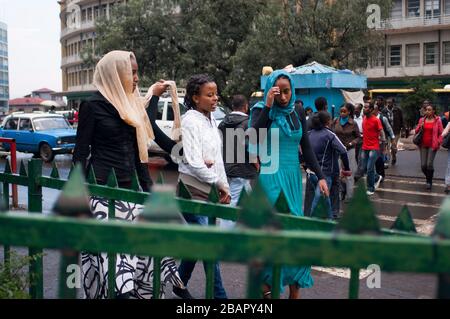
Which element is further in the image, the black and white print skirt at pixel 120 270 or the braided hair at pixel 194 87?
the braided hair at pixel 194 87

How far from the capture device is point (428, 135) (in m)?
11.5

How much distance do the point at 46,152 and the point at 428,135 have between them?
12.0 meters

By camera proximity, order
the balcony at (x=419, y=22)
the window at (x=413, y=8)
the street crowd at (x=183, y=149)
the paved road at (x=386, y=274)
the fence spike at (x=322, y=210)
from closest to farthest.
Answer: the fence spike at (x=322, y=210) < the street crowd at (x=183, y=149) < the paved road at (x=386, y=274) < the balcony at (x=419, y=22) < the window at (x=413, y=8)

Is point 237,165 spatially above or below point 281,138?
below

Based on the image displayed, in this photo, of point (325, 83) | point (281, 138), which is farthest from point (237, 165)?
point (325, 83)

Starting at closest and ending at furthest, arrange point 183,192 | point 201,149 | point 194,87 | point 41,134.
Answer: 1. point 183,192
2. point 201,149
3. point 194,87
4. point 41,134

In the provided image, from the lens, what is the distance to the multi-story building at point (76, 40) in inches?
2494

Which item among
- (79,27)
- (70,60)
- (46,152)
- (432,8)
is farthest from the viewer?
(70,60)

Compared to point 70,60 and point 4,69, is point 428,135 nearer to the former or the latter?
point 70,60

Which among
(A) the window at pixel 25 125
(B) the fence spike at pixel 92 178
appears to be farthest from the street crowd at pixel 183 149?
(A) the window at pixel 25 125

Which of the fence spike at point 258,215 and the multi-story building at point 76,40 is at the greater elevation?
the multi-story building at point 76,40

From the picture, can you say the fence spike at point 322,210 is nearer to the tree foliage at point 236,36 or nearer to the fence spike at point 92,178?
the fence spike at point 92,178

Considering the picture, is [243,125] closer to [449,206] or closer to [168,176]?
[449,206]
